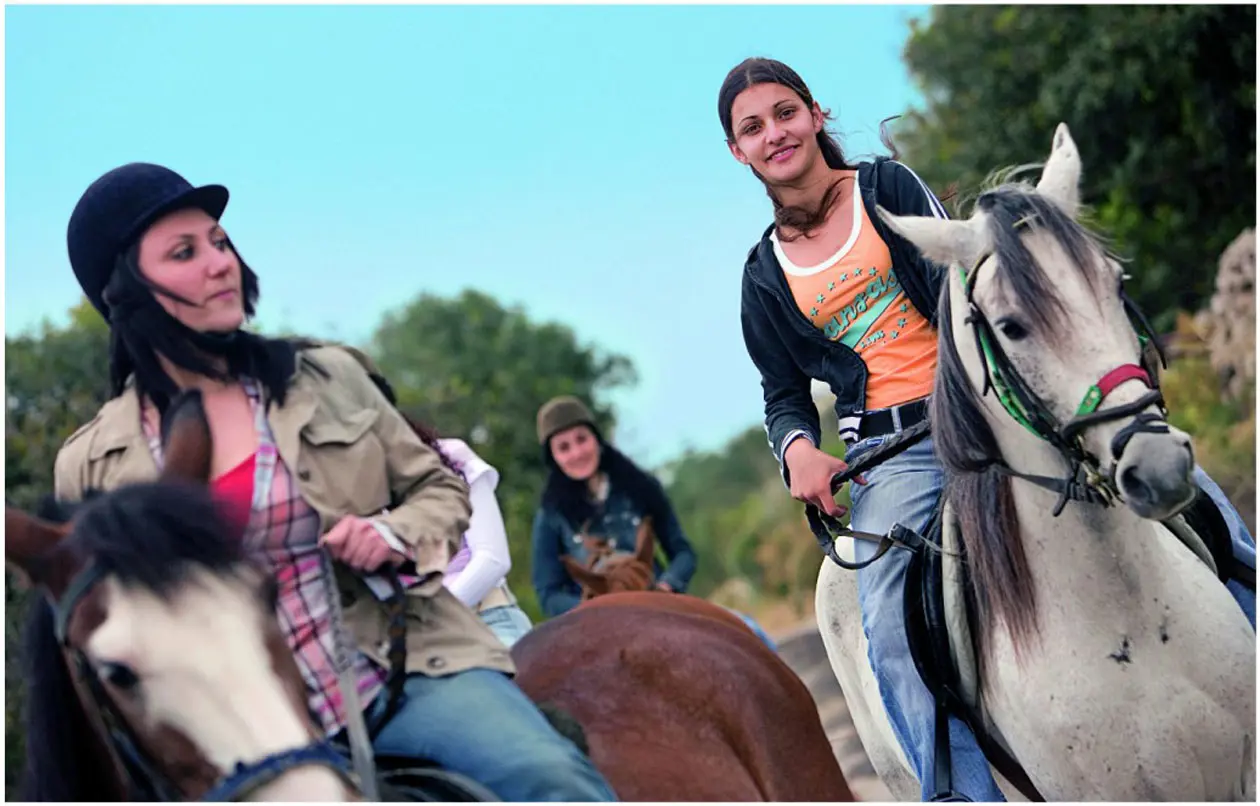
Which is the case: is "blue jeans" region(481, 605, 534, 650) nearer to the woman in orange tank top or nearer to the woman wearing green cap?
the woman in orange tank top

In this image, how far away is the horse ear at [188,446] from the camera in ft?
9.08

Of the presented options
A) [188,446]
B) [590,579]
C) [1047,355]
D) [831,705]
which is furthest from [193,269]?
[831,705]

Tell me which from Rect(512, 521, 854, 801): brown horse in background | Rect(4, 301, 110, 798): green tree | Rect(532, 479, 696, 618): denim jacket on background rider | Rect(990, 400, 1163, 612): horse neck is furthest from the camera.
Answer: Rect(4, 301, 110, 798): green tree

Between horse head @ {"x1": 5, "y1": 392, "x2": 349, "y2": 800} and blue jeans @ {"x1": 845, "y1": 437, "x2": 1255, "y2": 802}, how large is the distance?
5.89 feet

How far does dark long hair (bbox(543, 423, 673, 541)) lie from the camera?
7695mm

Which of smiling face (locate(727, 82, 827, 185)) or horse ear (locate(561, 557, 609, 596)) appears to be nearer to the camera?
smiling face (locate(727, 82, 827, 185))

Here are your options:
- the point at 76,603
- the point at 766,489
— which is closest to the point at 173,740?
the point at 76,603

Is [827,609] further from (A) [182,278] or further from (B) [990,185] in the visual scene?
(A) [182,278]

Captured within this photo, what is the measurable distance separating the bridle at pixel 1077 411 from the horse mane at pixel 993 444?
59mm

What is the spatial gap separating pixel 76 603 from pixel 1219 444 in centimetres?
1208

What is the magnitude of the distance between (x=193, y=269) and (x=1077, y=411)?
73.6 inches

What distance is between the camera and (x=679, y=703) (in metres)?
4.09

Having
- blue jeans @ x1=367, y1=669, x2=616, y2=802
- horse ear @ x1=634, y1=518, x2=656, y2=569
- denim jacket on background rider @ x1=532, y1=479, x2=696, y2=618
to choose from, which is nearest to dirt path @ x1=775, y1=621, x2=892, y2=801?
denim jacket on background rider @ x1=532, y1=479, x2=696, y2=618

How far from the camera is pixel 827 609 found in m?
4.51
